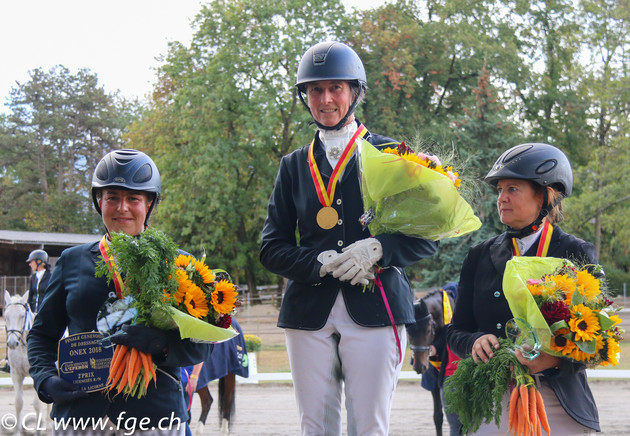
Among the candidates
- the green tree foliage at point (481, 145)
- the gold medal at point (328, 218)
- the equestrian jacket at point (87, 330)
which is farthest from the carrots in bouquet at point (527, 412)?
the green tree foliage at point (481, 145)

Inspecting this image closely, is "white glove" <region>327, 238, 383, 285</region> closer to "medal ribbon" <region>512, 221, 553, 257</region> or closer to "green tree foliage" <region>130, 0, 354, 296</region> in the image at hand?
"medal ribbon" <region>512, 221, 553, 257</region>

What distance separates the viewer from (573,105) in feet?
96.0

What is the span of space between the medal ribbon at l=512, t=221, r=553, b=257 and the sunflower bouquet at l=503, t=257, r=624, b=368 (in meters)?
0.29

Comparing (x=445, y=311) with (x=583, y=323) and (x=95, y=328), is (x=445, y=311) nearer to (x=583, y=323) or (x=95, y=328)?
(x=583, y=323)

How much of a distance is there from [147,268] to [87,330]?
49 cm

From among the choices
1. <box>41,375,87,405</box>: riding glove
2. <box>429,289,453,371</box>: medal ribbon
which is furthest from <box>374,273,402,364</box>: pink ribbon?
<box>429,289,453,371</box>: medal ribbon

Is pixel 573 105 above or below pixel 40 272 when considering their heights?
above

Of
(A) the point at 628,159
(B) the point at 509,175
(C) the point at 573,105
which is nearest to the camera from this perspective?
(B) the point at 509,175

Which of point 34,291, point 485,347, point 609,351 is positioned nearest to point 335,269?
point 485,347

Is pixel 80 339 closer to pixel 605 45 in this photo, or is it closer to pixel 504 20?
pixel 605 45

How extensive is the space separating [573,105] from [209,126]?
14.7 metres

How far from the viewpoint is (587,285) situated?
3.29m

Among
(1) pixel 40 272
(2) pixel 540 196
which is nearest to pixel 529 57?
(1) pixel 40 272

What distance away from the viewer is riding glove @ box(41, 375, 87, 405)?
3.25 m
